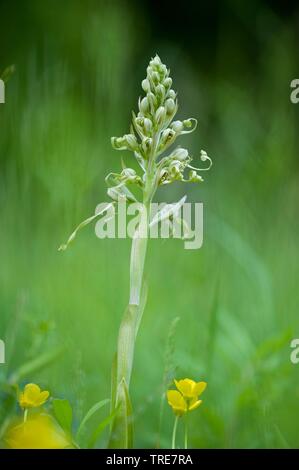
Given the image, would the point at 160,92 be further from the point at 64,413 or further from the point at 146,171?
the point at 64,413

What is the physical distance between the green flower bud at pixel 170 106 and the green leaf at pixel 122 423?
36 cm

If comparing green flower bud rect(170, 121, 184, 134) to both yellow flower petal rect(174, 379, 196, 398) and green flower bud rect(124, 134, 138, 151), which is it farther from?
yellow flower petal rect(174, 379, 196, 398)

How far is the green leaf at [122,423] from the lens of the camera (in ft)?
2.69

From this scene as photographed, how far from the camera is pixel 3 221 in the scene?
1625 millimetres

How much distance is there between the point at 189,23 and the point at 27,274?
3.83 metres

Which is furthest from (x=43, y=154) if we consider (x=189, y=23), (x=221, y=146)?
(x=189, y=23)

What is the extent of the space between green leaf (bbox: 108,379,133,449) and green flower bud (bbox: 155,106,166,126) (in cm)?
34

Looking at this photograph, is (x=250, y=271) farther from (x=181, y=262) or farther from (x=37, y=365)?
(x=37, y=365)

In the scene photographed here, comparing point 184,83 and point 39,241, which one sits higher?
point 184,83

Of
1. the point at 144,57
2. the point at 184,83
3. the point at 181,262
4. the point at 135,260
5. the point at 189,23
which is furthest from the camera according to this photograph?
the point at 189,23

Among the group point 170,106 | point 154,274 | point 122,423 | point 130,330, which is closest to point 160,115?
point 170,106

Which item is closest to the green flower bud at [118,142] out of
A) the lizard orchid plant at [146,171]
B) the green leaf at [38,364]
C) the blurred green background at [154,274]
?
the lizard orchid plant at [146,171]

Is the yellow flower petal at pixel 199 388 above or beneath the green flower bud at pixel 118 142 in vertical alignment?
beneath

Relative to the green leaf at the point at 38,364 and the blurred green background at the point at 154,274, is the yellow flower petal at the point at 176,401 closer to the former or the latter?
the blurred green background at the point at 154,274
